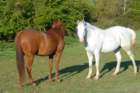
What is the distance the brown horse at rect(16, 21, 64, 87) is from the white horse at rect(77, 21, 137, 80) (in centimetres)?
63

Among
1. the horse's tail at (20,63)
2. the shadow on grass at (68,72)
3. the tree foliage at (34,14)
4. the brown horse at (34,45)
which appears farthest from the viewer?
the tree foliage at (34,14)

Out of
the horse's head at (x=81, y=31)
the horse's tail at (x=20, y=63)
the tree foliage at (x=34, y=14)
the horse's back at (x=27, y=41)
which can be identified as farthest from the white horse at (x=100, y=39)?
the tree foliage at (x=34, y=14)

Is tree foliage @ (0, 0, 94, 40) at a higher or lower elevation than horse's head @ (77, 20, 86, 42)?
lower

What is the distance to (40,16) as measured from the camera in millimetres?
25922

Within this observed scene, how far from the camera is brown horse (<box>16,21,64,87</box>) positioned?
955 centimetres

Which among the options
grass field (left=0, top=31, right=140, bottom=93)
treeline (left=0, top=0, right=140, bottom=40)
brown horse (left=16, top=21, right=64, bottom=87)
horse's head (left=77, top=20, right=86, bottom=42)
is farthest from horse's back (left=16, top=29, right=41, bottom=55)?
treeline (left=0, top=0, right=140, bottom=40)

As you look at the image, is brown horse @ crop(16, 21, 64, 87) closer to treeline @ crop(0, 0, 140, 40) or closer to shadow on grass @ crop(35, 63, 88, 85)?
shadow on grass @ crop(35, 63, 88, 85)

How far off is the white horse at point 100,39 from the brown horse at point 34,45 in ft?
2.05

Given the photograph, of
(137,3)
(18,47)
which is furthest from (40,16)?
(137,3)

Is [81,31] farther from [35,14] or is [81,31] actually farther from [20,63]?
[35,14]

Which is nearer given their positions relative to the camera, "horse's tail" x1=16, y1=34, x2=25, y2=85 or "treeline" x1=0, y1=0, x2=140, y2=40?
"horse's tail" x1=16, y1=34, x2=25, y2=85

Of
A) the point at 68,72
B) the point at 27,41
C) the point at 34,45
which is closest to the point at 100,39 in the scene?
the point at 68,72

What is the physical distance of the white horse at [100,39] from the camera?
1057 cm

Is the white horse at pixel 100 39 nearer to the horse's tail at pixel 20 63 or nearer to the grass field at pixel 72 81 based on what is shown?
the grass field at pixel 72 81
